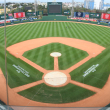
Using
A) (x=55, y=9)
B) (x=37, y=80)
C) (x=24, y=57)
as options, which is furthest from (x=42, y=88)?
(x=55, y=9)

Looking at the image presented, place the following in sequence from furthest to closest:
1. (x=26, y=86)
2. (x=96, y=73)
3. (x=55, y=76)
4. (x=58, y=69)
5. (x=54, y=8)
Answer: (x=54, y=8) < (x=58, y=69) < (x=96, y=73) < (x=55, y=76) < (x=26, y=86)

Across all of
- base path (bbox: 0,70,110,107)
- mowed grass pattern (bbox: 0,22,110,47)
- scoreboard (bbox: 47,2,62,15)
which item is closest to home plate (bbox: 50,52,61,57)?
base path (bbox: 0,70,110,107)

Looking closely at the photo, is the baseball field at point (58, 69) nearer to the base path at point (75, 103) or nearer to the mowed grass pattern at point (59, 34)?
the base path at point (75, 103)

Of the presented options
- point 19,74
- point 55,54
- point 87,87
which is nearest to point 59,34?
→ point 55,54

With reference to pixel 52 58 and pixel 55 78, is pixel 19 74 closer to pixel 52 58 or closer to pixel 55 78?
pixel 55 78

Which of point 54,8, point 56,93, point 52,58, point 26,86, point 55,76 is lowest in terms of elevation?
point 56,93

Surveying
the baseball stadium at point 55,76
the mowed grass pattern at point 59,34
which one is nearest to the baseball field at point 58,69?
the baseball stadium at point 55,76

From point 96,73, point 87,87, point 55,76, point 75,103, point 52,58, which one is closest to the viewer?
point 75,103
